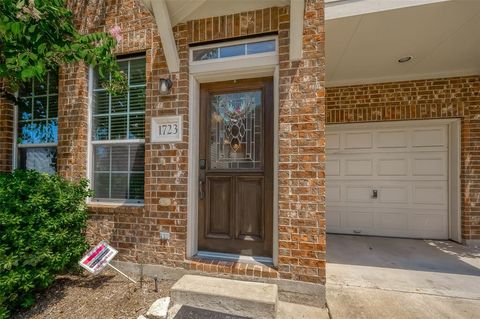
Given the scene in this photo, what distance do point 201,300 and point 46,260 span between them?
1.68 meters

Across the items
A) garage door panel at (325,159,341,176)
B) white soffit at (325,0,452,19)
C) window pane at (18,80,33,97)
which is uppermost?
white soffit at (325,0,452,19)

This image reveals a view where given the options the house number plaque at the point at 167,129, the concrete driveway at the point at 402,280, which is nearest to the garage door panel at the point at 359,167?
the concrete driveway at the point at 402,280

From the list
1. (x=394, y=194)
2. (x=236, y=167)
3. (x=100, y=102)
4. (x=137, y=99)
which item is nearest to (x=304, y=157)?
(x=236, y=167)

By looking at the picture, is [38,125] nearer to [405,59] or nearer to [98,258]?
[98,258]

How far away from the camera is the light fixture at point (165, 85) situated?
285cm

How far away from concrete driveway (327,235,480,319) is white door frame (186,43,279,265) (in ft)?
3.02

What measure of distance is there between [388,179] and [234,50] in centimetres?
398

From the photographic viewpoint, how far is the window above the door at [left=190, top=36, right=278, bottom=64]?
106 inches

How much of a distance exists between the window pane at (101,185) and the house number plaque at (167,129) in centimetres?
100

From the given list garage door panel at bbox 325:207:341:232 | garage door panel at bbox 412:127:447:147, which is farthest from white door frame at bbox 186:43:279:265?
garage door panel at bbox 412:127:447:147

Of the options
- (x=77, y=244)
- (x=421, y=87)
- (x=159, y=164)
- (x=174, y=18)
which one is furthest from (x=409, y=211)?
(x=77, y=244)

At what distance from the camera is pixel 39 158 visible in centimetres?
360

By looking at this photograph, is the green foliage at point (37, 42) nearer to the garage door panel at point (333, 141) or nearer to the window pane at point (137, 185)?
the window pane at point (137, 185)

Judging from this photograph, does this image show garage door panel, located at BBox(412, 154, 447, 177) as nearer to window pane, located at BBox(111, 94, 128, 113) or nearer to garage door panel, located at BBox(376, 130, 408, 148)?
garage door panel, located at BBox(376, 130, 408, 148)
